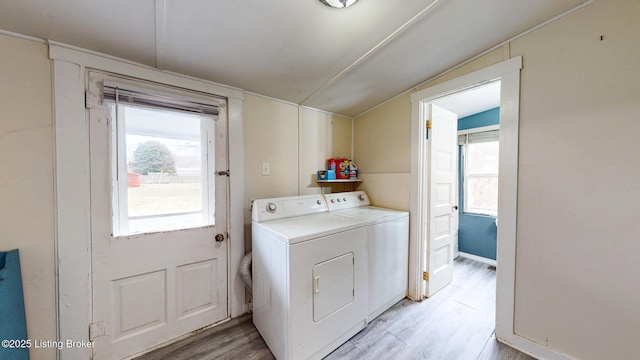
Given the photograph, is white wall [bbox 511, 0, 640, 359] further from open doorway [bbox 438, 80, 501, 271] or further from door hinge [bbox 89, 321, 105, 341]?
door hinge [bbox 89, 321, 105, 341]

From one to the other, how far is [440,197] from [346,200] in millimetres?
1036

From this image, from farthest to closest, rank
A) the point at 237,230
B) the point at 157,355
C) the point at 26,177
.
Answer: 1. the point at 237,230
2. the point at 157,355
3. the point at 26,177

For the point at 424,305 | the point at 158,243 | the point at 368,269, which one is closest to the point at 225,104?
the point at 158,243

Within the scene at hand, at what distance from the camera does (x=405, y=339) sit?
165cm

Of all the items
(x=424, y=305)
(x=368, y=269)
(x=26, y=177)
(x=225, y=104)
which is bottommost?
(x=424, y=305)

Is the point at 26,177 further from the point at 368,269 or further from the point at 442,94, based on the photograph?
the point at 442,94

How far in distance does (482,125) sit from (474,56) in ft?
5.53

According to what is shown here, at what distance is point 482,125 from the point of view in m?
3.02

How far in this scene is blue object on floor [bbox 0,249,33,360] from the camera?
3.38 ft


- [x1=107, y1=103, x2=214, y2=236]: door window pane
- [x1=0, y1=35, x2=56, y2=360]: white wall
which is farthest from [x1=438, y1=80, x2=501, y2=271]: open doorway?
[x1=0, y1=35, x2=56, y2=360]: white wall

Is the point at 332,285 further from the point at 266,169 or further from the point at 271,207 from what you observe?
the point at 266,169

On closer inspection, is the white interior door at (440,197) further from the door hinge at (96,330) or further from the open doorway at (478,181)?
the door hinge at (96,330)

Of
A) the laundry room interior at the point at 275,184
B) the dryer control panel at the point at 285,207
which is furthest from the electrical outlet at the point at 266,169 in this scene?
the dryer control panel at the point at 285,207

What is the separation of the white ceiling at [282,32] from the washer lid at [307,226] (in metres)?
1.19
